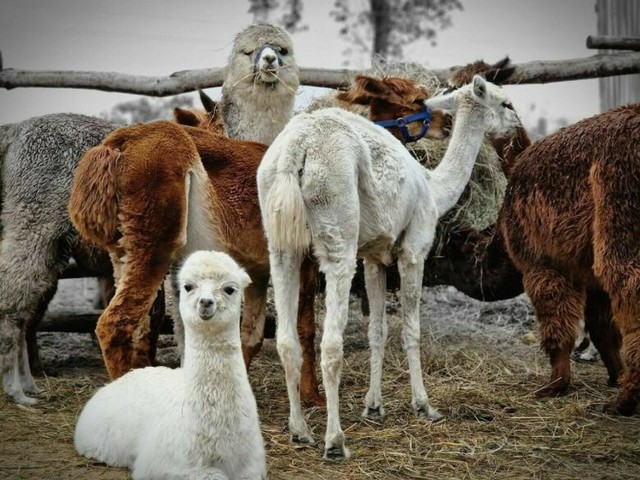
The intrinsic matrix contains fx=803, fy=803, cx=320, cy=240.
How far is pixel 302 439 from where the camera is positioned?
4836 mm

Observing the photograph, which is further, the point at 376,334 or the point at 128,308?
the point at 376,334

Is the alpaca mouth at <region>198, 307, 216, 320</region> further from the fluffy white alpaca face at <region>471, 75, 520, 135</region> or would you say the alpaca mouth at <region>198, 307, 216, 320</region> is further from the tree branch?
the tree branch

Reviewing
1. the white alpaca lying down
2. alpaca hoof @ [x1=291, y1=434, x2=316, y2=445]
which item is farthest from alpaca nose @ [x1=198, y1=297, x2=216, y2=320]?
alpaca hoof @ [x1=291, y1=434, x2=316, y2=445]

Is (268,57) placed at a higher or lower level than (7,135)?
higher

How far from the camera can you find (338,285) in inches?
184

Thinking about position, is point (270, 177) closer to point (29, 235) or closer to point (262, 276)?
point (262, 276)

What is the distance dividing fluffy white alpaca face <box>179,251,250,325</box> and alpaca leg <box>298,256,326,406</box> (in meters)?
1.79

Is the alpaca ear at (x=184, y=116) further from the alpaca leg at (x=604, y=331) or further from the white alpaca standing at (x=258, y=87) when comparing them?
the alpaca leg at (x=604, y=331)

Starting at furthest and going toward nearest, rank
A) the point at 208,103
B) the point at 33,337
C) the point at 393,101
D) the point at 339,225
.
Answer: the point at 208,103
the point at 33,337
the point at 393,101
the point at 339,225

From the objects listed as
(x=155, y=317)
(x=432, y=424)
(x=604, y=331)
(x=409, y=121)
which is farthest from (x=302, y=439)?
(x=604, y=331)

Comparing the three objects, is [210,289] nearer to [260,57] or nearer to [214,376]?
[214,376]

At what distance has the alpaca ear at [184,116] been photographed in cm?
717

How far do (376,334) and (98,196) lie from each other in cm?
210

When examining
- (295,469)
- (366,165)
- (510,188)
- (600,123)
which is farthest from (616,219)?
(295,469)
